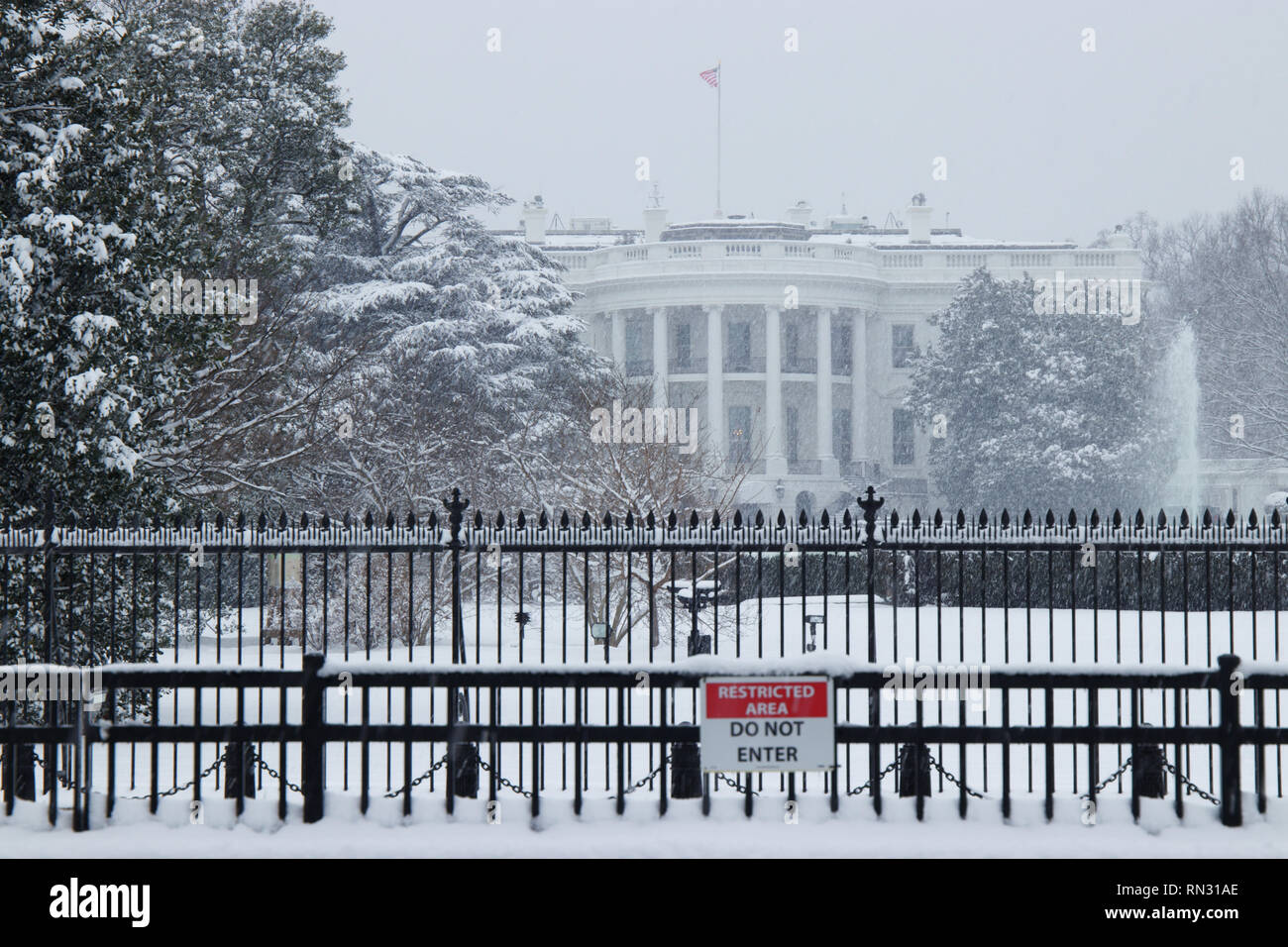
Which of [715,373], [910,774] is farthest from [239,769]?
[715,373]

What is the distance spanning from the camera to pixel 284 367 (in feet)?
56.9

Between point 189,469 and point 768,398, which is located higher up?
Result: point 768,398

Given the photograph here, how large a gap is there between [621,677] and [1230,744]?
2867 mm

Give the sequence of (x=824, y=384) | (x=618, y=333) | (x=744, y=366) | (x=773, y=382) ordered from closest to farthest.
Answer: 1. (x=773, y=382)
2. (x=824, y=384)
3. (x=618, y=333)
4. (x=744, y=366)

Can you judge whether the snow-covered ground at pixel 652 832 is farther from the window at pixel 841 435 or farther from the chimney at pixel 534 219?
the chimney at pixel 534 219

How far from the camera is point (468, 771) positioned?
330 inches

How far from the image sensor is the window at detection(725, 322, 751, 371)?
58781 mm

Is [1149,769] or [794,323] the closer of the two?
[1149,769]

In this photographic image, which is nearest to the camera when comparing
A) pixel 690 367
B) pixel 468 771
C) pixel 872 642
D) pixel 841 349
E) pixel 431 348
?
pixel 468 771

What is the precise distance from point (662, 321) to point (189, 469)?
136ft

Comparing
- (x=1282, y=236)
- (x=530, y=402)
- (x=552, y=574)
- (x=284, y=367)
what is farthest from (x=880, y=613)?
(x=1282, y=236)

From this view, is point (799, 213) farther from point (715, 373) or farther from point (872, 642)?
point (872, 642)

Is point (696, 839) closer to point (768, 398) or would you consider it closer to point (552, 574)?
point (552, 574)

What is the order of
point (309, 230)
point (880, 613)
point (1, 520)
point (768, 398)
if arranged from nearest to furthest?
point (1, 520) < point (880, 613) < point (309, 230) < point (768, 398)
